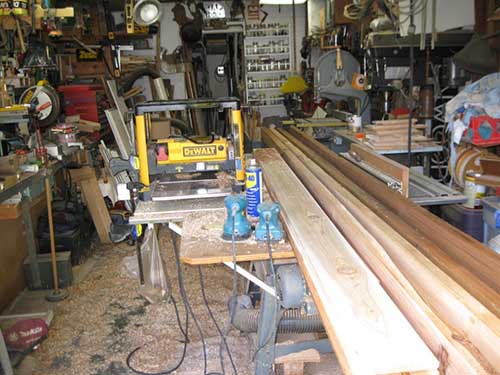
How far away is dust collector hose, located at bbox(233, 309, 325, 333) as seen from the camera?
2.07 m

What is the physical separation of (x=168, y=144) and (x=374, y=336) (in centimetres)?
146

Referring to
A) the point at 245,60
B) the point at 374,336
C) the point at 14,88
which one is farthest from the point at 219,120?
the point at 374,336

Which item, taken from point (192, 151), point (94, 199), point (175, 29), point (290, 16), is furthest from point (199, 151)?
point (290, 16)

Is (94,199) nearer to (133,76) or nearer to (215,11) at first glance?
(133,76)

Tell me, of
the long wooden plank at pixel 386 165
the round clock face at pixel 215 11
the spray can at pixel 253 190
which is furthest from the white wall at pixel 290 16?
the spray can at pixel 253 190

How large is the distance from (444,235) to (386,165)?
1156mm

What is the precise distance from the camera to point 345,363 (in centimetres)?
95

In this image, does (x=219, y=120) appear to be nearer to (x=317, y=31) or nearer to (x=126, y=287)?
(x=317, y=31)

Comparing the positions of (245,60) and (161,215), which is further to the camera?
(245,60)

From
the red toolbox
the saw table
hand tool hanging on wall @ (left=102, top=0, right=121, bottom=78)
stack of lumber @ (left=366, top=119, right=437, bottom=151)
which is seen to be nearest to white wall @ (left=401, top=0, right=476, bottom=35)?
stack of lumber @ (left=366, top=119, right=437, bottom=151)

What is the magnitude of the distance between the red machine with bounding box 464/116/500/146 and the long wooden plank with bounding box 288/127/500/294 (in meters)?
1.01

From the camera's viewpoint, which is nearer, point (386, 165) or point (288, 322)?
point (288, 322)

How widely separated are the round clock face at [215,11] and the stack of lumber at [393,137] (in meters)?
3.90

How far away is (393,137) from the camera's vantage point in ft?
11.5
